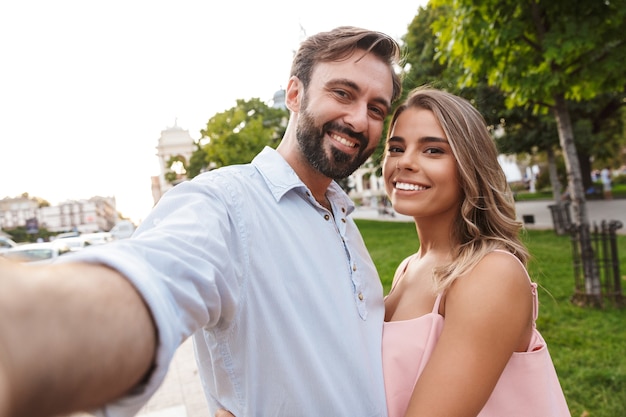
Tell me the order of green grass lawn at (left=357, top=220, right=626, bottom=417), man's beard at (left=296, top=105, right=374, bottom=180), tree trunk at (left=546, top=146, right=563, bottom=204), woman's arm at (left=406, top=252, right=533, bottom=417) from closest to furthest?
woman's arm at (left=406, top=252, right=533, bottom=417)
man's beard at (left=296, top=105, right=374, bottom=180)
green grass lawn at (left=357, top=220, right=626, bottom=417)
tree trunk at (left=546, top=146, right=563, bottom=204)

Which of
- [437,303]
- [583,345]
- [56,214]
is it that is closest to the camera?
[437,303]

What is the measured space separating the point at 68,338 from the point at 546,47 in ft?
19.8

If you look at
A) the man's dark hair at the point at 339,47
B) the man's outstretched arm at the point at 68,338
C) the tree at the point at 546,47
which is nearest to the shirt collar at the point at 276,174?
the man's dark hair at the point at 339,47

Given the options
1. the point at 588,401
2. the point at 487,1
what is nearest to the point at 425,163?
the point at 588,401

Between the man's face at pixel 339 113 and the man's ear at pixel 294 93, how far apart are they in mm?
82

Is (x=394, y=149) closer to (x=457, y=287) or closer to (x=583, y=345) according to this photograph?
(x=457, y=287)

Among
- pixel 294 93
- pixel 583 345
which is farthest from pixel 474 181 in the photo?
pixel 583 345

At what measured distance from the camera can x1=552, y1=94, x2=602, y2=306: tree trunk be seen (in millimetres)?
6059

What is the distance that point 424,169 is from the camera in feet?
6.95

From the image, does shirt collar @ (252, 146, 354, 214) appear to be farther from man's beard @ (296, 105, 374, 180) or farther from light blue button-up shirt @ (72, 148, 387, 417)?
man's beard @ (296, 105, 374, 180)

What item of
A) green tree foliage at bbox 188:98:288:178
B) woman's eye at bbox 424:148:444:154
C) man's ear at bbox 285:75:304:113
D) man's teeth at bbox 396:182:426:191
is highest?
green tree foliage at bbox 188:98:288:178

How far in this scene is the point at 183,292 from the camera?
2.92 feet

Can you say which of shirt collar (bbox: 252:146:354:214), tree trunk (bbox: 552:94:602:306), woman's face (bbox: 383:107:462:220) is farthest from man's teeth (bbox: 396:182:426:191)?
tree trunk (bbox: 552:94:602:306)

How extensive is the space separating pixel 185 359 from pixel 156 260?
5501 mm
